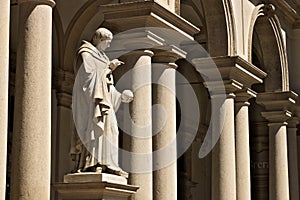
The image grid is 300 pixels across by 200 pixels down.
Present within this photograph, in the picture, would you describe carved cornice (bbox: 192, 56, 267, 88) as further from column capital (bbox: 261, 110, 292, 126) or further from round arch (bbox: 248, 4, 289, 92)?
round arch (bbox: 248, 4, 289, 92)

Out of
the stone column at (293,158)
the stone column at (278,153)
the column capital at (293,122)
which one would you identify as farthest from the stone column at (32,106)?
the stone column at (293,158)

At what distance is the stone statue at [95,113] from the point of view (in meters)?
10.9

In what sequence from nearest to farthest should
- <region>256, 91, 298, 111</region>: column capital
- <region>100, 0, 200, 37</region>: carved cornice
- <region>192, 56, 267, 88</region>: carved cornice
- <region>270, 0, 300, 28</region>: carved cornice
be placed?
<region>100, 0, 200, 37</region>: carved cornice → <region>192, 56, 267, 88</region>: carved cornice → <region>256, 91, 298, 111</region>: column capital → <region>270, 0, 300, 28</region>: carved cornice

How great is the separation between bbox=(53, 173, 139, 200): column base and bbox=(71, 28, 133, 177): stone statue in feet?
0.56

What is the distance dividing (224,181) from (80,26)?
5.00m

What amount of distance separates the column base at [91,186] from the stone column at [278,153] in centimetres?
950

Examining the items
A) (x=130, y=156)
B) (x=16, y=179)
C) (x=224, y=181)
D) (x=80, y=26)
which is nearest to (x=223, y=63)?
(x=224, y=181)

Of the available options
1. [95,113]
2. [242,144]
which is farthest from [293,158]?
[95,113]

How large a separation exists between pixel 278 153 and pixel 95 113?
9.96 m

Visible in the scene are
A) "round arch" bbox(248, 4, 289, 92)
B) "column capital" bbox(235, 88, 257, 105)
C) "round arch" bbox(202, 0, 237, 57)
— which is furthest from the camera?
"round arch" bbox(248, 4, 289, 92)

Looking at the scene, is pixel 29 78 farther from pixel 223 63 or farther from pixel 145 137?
pixel 223 63

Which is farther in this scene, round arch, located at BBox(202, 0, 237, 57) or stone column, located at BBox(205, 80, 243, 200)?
round arch, located at BBox(202, 0, 237, 57)

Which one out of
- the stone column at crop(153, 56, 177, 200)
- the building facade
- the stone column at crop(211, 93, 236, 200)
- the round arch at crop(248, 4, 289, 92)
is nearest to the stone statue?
the building facade

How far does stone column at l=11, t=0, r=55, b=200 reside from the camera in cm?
982
